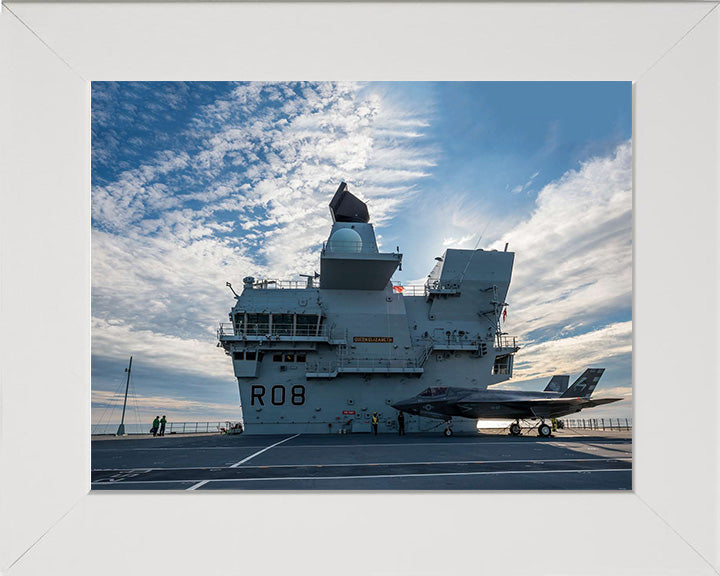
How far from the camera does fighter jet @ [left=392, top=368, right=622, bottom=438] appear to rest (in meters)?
21.2

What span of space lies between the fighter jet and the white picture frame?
15521 millimetres

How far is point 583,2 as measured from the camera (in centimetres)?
464

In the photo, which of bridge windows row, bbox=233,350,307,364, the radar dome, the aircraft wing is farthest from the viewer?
the radar dome

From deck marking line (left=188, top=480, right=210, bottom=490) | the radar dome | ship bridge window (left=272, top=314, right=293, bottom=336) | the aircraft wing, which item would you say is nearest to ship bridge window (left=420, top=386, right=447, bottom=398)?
the aircraft wing

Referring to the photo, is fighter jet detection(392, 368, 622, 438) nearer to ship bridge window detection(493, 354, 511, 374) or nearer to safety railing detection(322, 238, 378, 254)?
ship bridge window detection(493, 354, 511, 374)

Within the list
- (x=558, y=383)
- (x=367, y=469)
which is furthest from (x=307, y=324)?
(x=367, y=469)

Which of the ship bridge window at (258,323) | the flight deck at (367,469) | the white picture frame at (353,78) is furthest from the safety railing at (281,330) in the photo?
the white picture frame at (353,78)

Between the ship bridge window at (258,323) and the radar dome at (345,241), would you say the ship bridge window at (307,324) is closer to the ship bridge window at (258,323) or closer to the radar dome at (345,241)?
the ship bridge window at (258,323)

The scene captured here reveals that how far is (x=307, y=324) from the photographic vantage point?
23156mm

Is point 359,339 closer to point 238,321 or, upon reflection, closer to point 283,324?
point 283,324
